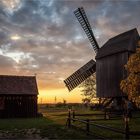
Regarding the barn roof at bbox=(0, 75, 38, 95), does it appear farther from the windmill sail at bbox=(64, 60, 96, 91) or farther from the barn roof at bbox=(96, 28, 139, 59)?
the barn roof at bbox=(96, 28, 139, 59)

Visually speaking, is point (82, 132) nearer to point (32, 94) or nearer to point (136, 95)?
point (136, 95)

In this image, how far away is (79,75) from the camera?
174 ft

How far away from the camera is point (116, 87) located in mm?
43844

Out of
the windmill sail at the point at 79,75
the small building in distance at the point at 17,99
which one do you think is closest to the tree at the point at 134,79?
the small building in distance at the point at 17,99

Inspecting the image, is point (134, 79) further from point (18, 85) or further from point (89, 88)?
point (89, 88)

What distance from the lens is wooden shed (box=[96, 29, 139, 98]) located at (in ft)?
140

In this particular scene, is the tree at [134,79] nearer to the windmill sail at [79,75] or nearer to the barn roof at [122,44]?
the barn roof at [122,44]

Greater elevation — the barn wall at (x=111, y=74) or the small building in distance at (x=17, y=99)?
the barn wall at (x=111, y=74)

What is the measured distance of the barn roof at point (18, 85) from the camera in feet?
148

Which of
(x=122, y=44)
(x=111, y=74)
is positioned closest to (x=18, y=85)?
(x=111, y=74)

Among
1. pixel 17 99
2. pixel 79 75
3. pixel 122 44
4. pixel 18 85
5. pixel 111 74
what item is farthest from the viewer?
pixel 79 75

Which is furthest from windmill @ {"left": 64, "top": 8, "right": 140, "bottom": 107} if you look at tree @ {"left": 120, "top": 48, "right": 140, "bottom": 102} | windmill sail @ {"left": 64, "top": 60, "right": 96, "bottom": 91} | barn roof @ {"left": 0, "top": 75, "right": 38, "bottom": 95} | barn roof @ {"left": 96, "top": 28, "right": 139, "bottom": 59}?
tree @ {"left": 120, "top": 48, "right": 140, "bottom": 102}

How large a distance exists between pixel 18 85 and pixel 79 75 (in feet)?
35.0

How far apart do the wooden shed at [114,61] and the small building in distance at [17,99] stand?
8.88 metres
